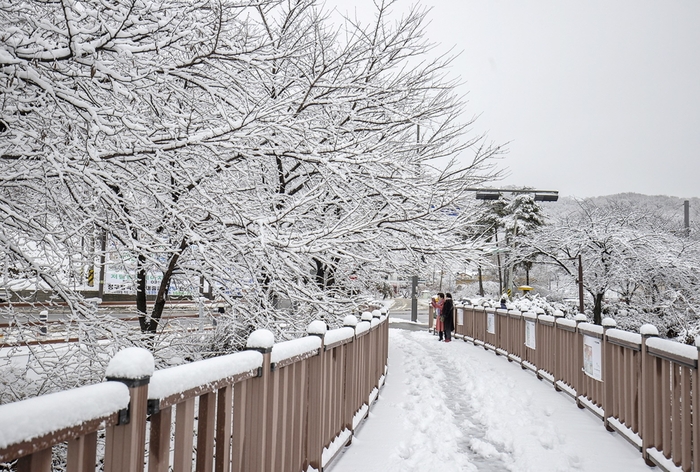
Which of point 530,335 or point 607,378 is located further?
point 530,335

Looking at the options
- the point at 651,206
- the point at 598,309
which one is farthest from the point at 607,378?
the point at 651,206

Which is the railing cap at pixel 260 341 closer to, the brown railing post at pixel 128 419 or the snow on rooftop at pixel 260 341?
the snow on rooftop at pixel 260 341

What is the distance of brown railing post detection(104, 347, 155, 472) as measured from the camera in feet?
5.66

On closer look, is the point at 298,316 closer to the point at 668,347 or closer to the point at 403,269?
the point at 403,269

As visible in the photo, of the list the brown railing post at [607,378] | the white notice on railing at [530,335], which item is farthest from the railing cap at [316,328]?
the white notice on railing at [530,335]

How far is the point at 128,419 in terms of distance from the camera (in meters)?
1.74

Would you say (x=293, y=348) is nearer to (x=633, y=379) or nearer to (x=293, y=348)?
(x=293, y=348)

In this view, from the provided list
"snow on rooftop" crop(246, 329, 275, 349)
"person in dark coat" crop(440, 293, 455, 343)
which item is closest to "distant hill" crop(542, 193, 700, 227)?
"person in dark coat" crop(440, 293, 455, 343)

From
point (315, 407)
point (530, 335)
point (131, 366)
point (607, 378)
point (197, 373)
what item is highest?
point (131, 366)

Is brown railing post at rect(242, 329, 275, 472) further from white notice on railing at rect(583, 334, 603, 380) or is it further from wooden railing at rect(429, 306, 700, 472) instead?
white notice on railing at rect(583, 334, 603, 380)

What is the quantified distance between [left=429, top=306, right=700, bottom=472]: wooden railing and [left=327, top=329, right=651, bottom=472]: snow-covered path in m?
0.25

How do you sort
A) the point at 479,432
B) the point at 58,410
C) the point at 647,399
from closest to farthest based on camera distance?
the point at 58,410 < the point at 647,399 < the point at 479,432

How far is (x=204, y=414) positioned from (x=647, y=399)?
4.49 m

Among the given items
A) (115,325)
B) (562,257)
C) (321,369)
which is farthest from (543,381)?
(562,257)
